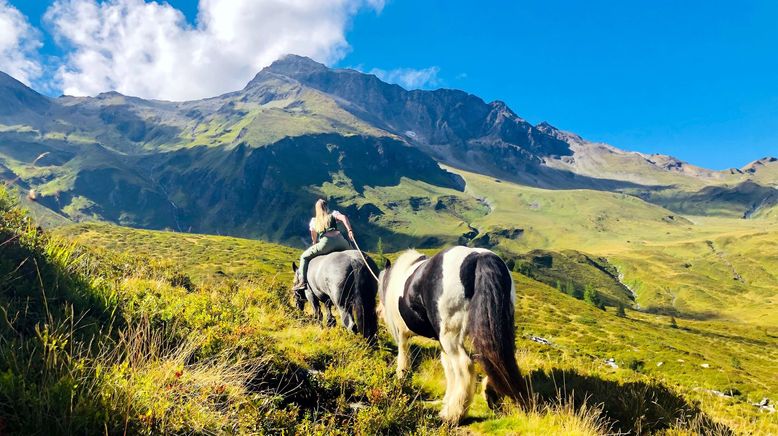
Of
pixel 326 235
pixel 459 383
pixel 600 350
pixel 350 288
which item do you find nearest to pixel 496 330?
pixel 459 383

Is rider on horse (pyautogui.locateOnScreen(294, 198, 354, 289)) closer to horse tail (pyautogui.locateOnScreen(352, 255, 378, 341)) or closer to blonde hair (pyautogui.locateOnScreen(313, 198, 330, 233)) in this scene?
blonde hair (pyautogui.locateOnScreen(313, 198, 330, 233))

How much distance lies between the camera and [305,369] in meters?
7.01

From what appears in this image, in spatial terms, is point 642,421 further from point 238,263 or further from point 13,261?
point 238,263

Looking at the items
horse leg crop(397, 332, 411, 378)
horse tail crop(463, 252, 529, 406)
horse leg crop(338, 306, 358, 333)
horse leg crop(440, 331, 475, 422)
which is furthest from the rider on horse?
horse tail crop(463, 252, 529, 406)

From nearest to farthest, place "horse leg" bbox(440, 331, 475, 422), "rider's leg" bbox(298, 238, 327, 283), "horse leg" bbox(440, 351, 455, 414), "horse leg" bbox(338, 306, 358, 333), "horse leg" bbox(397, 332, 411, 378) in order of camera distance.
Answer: "horse leg" bbox(440, 331, 475, 422), "horse leg" bbox(440, 351, 455, 414), "horse leg" bbox(397, 332, 411, 378), "horse leg" bbox(338, 306, 358, 333), "rider's leg" bbox(298, 238, 327, 283)

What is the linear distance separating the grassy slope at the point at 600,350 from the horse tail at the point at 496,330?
64 cm

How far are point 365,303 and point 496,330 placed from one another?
5184 millimetres

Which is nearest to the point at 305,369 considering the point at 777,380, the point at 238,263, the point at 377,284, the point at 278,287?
the point at 377,284

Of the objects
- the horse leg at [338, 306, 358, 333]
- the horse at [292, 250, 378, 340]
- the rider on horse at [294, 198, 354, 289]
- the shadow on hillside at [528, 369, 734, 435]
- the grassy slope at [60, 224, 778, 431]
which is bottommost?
the grassy slope at [60, 224, 778, 431]

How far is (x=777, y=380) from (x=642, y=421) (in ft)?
290

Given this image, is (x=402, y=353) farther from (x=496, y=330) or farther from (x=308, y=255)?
(x=308, y=255)

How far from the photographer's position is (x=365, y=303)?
11.0 metres

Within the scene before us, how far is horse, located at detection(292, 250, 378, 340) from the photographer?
433 inches

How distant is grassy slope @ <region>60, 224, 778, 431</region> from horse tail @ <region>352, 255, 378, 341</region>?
A: 1.42 meters
